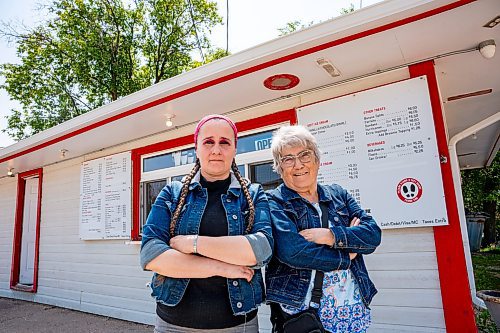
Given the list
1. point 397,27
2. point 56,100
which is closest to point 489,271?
point 397,27

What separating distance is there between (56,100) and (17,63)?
69.8 inches

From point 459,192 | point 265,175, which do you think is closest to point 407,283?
point 265,175

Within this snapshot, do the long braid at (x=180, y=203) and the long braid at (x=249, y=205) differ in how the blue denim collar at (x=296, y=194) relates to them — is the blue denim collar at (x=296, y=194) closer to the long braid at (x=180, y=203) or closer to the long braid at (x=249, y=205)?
the long braid at (x=249, y=205)

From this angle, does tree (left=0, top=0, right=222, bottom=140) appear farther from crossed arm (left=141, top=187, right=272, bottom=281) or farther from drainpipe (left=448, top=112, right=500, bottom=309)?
crossed arm (left=141, top=187, right=272, bottom=281)

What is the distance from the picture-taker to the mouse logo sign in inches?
94.4

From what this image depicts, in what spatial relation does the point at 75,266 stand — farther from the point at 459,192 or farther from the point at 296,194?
the point at 459,192

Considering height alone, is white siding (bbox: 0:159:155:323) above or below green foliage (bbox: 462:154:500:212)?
below

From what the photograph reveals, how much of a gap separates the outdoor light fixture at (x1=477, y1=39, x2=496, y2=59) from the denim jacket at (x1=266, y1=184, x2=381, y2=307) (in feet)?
6.00

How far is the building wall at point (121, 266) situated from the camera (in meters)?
2.40

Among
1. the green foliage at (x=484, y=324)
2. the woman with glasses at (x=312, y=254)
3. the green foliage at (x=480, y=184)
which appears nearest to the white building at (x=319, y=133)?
the green foliage at (x=484, y=324)

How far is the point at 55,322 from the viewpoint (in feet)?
14.3

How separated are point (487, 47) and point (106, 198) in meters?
4.53

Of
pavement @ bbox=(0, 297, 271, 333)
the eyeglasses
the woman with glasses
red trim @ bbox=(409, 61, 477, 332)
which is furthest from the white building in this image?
the woman with glasses

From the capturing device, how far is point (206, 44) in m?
13.9
